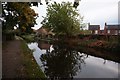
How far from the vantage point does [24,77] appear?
1043 centimetres

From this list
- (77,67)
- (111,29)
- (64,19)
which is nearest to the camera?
(77,67)

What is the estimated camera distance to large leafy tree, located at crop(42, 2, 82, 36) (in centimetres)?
5047

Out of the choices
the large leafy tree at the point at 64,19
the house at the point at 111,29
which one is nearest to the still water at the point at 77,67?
the large leafy tree at the point at 64,19

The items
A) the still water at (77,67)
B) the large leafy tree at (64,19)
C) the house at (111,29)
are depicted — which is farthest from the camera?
the house at (111,29)

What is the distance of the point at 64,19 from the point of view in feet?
165

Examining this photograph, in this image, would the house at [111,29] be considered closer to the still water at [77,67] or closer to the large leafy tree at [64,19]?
the large leafy tree at [64,19]

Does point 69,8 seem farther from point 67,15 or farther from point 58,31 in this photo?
point 58,31

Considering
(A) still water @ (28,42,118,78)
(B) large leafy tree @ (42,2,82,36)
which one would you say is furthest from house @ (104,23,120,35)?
(A) still water @ (28,42,118,78)

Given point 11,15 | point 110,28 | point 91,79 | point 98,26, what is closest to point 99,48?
point 11,15

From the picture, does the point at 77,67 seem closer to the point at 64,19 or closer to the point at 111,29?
the point at 64,19

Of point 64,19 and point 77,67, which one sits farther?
point 64,19

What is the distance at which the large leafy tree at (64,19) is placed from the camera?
50469 millimetres

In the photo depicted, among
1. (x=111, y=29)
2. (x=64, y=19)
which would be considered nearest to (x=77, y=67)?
(x=64, y=19)

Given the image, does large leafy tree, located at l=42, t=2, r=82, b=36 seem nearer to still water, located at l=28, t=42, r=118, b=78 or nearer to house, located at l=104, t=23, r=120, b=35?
still water, located at l=28, t=42, r=118, b=78
